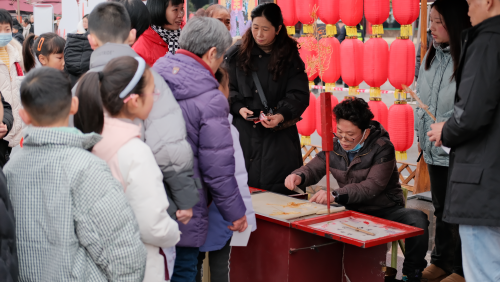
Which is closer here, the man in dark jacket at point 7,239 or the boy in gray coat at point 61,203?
the man in dark jacket at point 7,239

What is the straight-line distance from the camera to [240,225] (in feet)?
7.50

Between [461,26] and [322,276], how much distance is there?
1533 millimetres

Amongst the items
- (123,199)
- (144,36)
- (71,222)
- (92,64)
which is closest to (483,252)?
(123,199)

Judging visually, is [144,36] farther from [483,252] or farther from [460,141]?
[483,252]

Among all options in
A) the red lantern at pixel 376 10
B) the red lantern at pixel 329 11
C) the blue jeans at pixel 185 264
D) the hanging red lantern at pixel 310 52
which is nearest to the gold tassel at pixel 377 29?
the red lantern at pixel 376 10

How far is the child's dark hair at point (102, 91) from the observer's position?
178 centimetres

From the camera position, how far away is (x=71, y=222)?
60.7 inches

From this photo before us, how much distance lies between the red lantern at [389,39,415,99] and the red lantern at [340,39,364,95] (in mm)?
370

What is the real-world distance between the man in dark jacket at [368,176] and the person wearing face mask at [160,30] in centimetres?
111

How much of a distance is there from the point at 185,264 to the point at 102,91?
889 millimetres

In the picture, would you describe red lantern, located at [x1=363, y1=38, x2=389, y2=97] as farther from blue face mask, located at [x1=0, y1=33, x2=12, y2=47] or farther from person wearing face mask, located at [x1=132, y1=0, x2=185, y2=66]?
blue face mask, located at [x1=0, y1=33, x2=12, y2=47]

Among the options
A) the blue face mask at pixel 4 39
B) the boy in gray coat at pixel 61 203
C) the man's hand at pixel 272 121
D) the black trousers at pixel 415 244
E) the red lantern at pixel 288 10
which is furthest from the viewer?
the red lantern at pixel 288 10

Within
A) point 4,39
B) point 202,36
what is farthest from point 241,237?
point 4,39

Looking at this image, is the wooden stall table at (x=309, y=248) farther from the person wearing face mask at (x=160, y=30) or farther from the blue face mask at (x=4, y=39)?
the blue face mask at (x=4, y=39)
